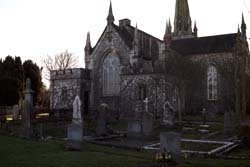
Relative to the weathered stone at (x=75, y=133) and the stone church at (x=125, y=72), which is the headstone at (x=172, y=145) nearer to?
the weathered stone at (x=75, y=133)

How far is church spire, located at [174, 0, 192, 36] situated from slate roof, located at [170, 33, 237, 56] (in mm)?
16825

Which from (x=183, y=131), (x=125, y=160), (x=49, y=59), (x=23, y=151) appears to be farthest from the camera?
(x=49, y=59)

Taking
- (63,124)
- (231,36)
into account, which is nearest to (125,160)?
(63,124)

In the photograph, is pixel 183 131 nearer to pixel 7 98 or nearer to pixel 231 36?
pixel 231 36

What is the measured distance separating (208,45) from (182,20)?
72.0 ft

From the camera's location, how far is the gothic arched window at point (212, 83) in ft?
134

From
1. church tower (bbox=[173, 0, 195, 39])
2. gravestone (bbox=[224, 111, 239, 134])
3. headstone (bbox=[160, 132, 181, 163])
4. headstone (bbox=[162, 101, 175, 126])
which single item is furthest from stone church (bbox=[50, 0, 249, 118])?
headstone (bbox=[160, 132, 181, 163])

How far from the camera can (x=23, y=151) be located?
39.4 feet

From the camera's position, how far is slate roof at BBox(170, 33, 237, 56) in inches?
1629

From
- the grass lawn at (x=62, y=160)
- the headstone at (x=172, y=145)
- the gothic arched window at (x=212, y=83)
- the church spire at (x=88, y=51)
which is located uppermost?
the church spire at (x=88, y=51)

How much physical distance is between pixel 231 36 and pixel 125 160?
3620 centimetres

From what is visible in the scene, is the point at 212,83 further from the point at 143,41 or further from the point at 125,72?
the point at 125,72

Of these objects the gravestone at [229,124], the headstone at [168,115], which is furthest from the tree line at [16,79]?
the gravestone at [229,124]

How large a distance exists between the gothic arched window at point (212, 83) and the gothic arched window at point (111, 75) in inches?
459
